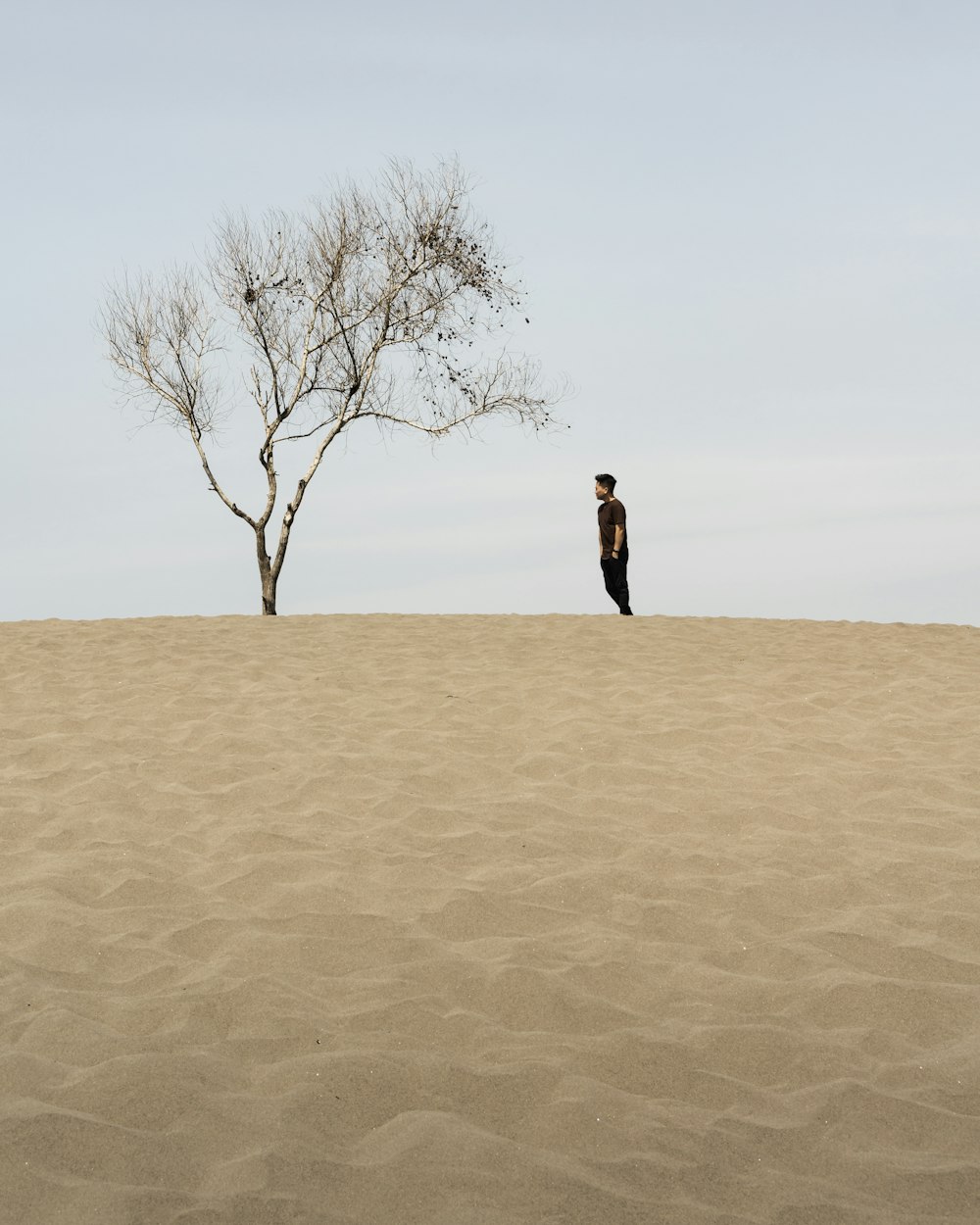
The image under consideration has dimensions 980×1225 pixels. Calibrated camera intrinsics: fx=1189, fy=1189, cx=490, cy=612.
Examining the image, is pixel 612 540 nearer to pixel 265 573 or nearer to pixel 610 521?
pixel 610 521

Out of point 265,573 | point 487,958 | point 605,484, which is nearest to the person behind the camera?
point 487,958

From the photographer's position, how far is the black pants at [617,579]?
1565 centimetres

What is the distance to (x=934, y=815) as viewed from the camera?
715 cm

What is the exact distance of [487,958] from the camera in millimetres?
4797

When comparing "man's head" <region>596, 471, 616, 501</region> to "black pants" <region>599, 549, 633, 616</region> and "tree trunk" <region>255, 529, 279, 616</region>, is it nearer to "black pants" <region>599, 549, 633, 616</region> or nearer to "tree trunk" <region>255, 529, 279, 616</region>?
"black pants" <region>599, 549, 633, 616</region>

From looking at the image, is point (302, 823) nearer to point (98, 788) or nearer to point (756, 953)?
point (98, 788)

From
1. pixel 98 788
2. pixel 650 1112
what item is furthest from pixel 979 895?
pixel 98 788

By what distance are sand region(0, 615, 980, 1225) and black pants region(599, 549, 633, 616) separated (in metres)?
5.47

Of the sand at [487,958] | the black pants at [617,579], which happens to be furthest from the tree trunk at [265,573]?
the sand at [487,958]

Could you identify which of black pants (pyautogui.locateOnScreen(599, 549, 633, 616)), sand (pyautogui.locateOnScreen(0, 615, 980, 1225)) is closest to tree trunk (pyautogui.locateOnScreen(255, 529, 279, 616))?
black pants (pyautogui.locateOnScreen(599, 549, 633, 616))

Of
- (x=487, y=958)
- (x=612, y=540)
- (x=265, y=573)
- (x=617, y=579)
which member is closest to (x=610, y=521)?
(x=612, y=540)

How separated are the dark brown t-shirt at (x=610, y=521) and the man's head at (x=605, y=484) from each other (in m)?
0.12

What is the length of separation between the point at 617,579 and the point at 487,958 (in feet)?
37.0

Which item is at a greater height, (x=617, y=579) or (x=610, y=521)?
(x=610, y=521)
